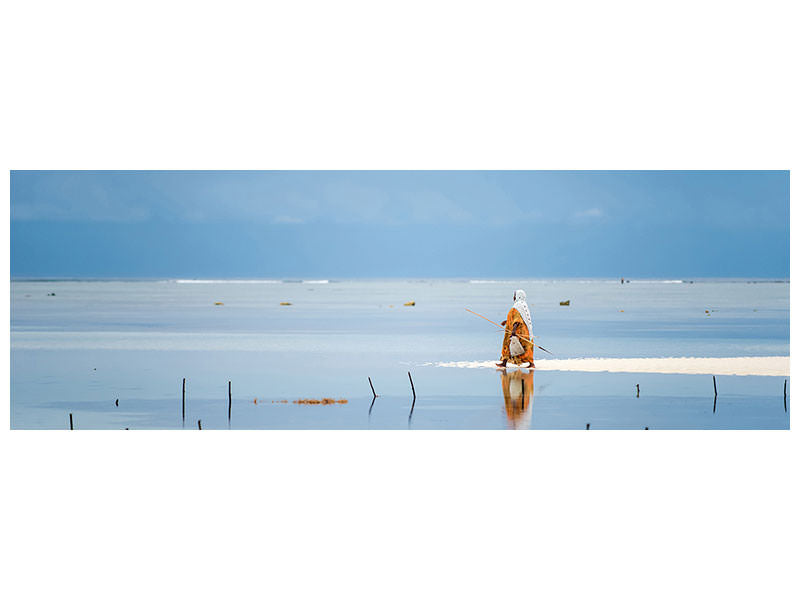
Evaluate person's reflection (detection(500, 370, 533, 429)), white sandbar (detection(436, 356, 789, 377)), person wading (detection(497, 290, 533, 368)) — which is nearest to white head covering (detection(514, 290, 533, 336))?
person wading (detection(497, 290, 533, 368))

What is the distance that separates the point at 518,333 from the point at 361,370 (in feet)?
9.51

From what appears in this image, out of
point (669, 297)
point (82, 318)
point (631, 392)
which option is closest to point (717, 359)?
point (631, 392)

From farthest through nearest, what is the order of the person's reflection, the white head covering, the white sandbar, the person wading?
the white sandbar → the person wading → the white head covering → the person's reflection

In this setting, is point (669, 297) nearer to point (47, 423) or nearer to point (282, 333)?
point (282, 333)

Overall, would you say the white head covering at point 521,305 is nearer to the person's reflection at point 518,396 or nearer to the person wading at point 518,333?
the person wading at point 518,333

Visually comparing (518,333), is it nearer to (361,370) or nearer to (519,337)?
(519,337)

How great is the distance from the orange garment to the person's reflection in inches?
8.8

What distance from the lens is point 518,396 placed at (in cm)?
1251

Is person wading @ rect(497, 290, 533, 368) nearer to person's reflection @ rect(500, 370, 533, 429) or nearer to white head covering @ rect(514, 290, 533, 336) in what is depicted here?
white head covering @ rect(514, 290, 533, 336)

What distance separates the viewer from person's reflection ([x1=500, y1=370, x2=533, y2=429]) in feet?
36.3

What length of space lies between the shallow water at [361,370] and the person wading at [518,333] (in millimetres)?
400

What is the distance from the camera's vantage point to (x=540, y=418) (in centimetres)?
1123

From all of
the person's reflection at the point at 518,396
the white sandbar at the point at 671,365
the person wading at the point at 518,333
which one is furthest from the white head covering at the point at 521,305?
the white sandbar at the point at 671,365

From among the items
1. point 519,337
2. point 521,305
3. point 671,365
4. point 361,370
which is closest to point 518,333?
point 519,337
